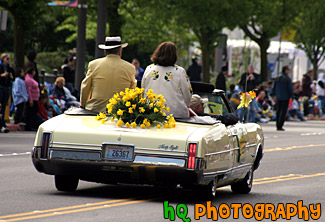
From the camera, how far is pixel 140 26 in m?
52.3

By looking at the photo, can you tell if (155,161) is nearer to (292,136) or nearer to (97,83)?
(97,83)

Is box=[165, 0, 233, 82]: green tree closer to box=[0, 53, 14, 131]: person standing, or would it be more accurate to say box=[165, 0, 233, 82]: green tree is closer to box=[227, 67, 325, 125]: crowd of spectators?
box=[227, 67, 325, 125]: crowd of spectators

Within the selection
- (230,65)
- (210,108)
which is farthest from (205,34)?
(210,108)

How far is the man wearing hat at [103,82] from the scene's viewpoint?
11273 millimetres

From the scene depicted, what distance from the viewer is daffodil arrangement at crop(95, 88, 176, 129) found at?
1012 centimetres

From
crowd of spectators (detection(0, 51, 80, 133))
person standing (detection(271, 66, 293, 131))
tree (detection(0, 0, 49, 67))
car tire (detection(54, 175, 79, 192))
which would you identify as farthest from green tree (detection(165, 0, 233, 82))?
car tire (detection(54, 175, 79, 192))

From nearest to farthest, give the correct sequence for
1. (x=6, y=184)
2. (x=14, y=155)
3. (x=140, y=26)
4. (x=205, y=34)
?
(x=6, y=184) → (x=14, y=155) → (x=205, y=34) → (x=140, y=26)

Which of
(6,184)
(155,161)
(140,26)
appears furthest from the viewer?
(140,26)

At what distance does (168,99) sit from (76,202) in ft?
5.66

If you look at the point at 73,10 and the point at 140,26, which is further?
the point at 140,26

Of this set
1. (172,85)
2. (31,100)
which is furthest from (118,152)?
(31,100)

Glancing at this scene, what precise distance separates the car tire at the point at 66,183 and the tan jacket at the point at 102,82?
3.18 feet

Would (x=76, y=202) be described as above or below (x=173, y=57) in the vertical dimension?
below

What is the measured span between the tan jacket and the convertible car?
2.42 feet
